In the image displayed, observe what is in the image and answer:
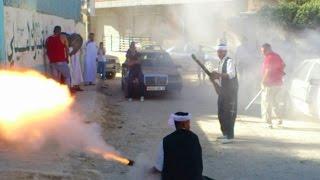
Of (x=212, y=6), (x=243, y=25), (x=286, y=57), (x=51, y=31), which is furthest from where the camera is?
(x=212, y=6)

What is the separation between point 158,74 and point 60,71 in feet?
12.0

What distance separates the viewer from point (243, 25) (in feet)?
96.2

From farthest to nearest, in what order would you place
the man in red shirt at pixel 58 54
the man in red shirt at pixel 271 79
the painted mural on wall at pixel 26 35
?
the man in red shirt at pixel 58 54 < the man in red shirt at pixel 271 79 < the painted mural on wall at pixel 26 35

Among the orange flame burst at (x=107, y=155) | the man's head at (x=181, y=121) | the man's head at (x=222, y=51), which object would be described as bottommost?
the orange flame burst at (x=107, y=155)

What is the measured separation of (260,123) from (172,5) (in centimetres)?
2741

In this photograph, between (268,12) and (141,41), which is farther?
(141,41)

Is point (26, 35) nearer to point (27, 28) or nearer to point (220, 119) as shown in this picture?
point (27, 28)

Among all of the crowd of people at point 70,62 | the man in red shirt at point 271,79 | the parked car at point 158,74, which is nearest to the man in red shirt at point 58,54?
the crowd of people at point 70,62

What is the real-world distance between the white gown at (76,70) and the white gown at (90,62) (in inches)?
14.5

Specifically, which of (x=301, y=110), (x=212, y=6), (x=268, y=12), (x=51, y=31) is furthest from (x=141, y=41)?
(x=301, y=110)

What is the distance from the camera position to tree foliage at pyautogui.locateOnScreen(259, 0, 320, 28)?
83.1 feet

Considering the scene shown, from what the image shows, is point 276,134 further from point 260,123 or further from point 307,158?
point 307,158

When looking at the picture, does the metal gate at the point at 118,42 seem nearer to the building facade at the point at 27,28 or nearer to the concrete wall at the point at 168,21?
the concrete wall at the point at 168,21

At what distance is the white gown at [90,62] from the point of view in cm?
2106
